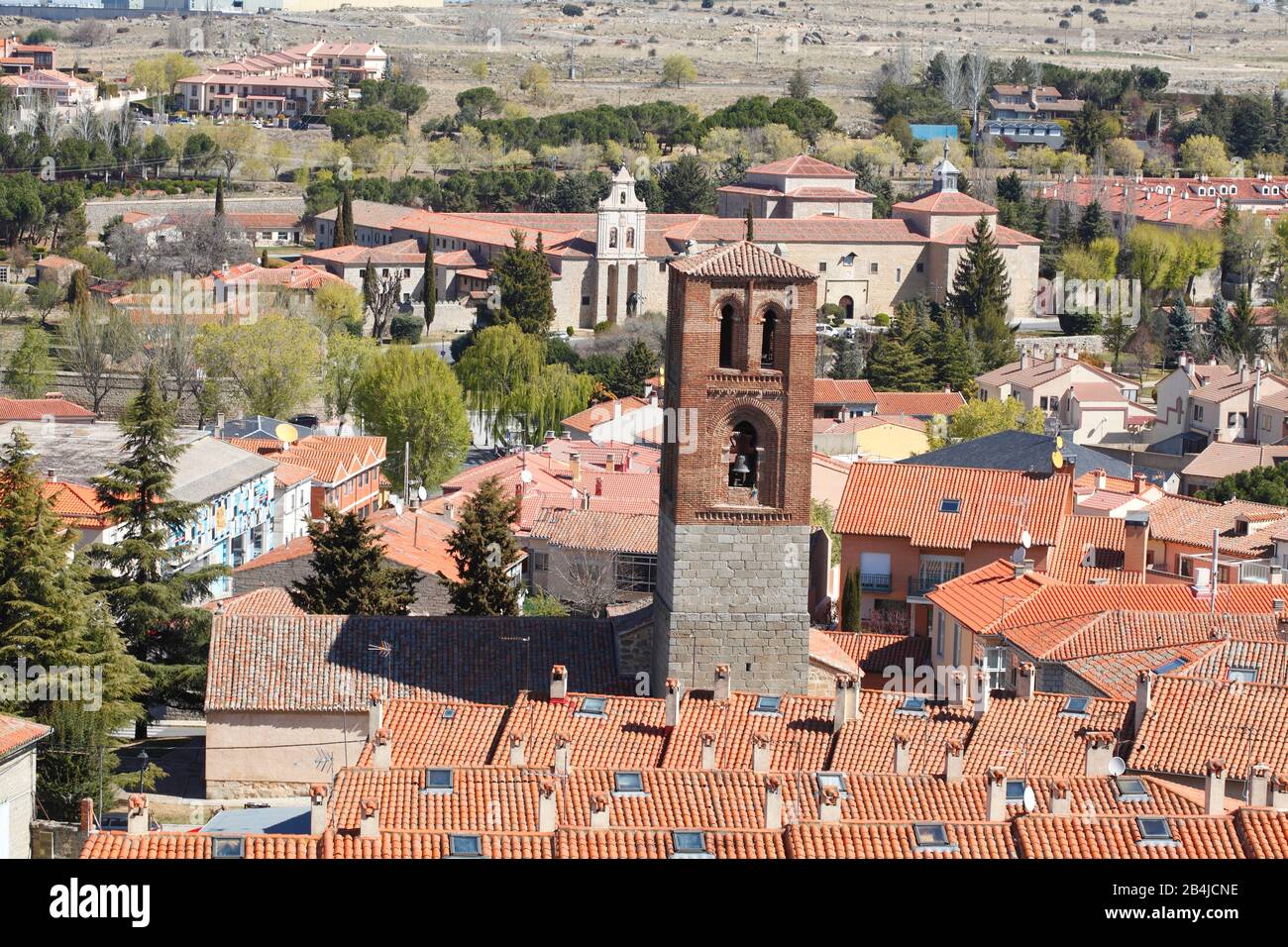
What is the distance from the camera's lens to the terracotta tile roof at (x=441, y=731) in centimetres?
2017

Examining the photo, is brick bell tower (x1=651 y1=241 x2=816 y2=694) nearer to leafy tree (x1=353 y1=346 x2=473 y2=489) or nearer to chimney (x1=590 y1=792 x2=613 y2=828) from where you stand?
chimney (x1=590 y1=792 x2=613 y2=828)

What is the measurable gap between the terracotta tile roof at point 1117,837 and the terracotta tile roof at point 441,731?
702 centimetres

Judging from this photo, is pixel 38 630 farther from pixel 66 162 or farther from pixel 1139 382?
pixel 66 162

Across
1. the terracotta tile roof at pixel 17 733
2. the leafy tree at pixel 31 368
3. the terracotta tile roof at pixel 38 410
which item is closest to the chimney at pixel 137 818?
the terracotta tile roof at pixel 17 733

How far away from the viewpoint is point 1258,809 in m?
14.0

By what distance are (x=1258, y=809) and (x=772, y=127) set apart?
8499cm

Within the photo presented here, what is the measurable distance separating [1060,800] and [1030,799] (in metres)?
0.48

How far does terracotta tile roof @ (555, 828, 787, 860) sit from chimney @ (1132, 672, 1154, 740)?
6238mm

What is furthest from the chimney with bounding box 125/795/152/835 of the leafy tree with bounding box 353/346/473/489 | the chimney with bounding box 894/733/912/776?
the leafy tree with bounding box 353/346/473/489

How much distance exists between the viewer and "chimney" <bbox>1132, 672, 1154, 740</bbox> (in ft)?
62.4

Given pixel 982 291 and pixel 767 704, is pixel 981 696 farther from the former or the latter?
pixel 982 291

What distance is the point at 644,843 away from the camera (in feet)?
44.2

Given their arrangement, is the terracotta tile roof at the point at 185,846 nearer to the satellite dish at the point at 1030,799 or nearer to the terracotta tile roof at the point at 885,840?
the terracotta tile roof at the point at 885,840
